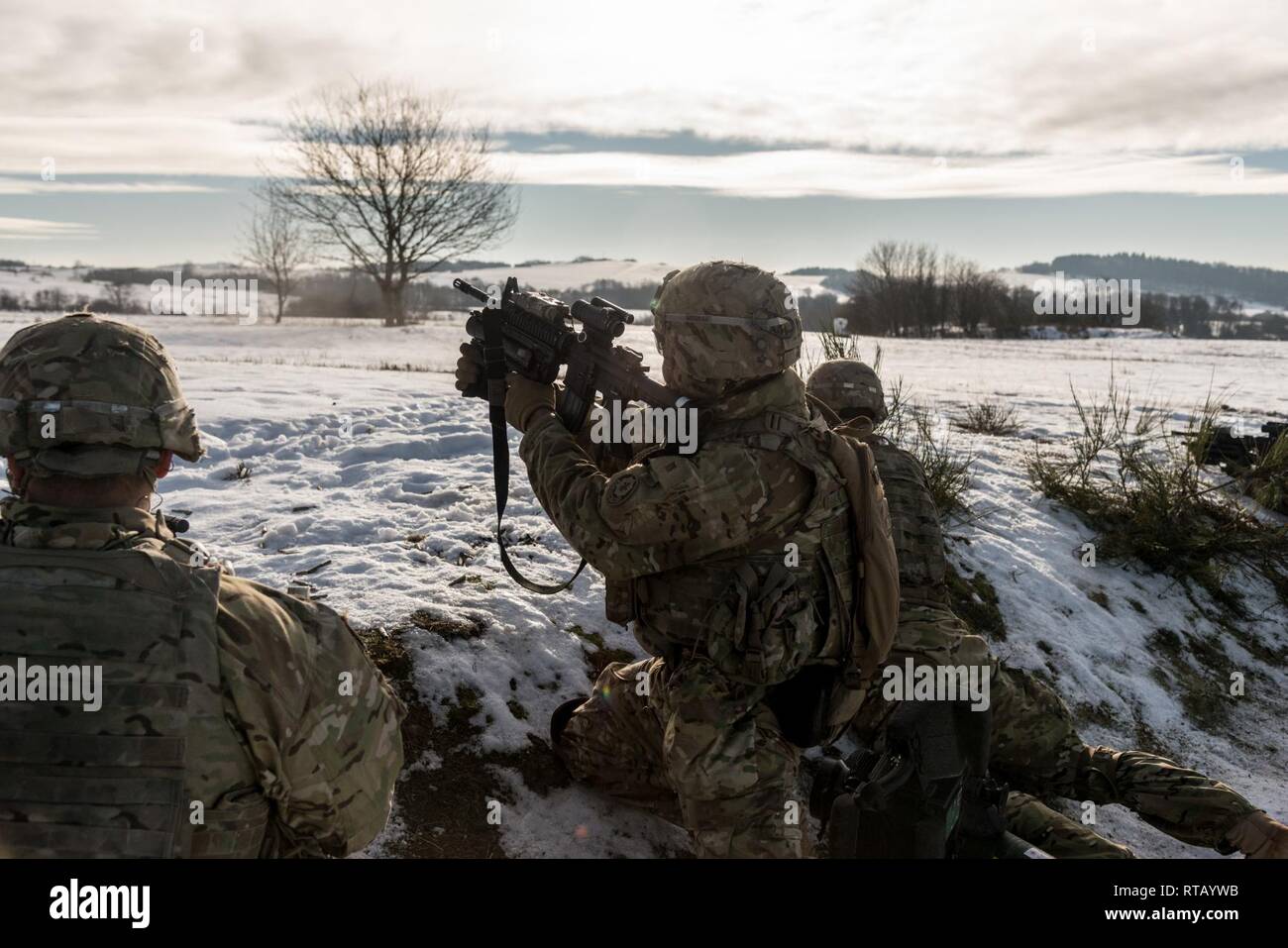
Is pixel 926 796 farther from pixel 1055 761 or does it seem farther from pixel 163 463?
pixel 163 463

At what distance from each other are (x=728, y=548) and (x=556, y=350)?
40.6 inches

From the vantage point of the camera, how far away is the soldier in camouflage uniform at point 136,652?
178 centimetres

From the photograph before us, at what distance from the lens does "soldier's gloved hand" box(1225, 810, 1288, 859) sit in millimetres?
3588

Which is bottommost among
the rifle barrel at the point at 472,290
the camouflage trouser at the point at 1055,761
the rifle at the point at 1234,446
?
the camouflage trouser at the point at 1055,761

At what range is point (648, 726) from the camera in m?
3.47

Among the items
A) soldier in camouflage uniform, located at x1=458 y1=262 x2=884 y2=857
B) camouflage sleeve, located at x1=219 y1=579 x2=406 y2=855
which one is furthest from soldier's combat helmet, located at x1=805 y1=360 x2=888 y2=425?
camouflage sleeve, located at x1=219 y1=579 x2=406 y2=855

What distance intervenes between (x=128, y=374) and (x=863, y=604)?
2.38 meters

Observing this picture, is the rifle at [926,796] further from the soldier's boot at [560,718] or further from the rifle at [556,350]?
the rifle at [556,350]

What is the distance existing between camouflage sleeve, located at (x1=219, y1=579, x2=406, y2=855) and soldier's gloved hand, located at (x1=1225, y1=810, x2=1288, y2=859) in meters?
3.36

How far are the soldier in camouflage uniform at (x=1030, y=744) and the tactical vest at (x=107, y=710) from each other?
2866mm

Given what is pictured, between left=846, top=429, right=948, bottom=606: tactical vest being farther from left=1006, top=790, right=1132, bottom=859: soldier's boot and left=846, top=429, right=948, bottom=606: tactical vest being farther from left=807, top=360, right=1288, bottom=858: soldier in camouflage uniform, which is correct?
left=1006, top=790, right=1132, bottom=859: soldier's boot

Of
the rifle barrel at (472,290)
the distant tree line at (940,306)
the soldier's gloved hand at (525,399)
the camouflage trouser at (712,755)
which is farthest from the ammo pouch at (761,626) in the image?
the distant tree line at (940,306)

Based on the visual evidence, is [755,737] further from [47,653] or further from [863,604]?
[47,653]

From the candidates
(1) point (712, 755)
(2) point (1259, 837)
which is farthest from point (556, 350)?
(2) point (1259, 837)
